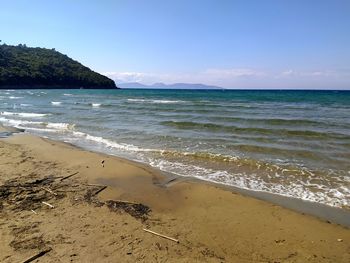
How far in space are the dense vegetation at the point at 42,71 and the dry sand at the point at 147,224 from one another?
371 feet

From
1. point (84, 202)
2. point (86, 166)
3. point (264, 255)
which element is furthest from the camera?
point (86, 166)

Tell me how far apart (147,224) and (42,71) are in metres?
134

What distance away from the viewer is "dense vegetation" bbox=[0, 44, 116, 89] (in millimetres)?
114188

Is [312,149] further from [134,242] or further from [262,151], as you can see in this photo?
[134,242]

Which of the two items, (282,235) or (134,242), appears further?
(282,235)

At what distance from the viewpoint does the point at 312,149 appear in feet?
44.4

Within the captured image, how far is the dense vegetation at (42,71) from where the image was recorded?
114188mm

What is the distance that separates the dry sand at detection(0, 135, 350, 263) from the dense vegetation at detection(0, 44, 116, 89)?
113 meters

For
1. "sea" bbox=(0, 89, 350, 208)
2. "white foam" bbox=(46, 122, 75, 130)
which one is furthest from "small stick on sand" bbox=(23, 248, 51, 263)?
"white foam" bbox=(46, 122, 75, 130)

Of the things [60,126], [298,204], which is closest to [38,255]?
[298,204]

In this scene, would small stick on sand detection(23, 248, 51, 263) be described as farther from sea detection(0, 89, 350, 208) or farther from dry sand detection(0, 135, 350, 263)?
sea detection(0, 89, 350, 208)

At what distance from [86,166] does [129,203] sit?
149 inches

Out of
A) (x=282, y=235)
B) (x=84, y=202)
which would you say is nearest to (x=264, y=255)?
(x=282, y=235)

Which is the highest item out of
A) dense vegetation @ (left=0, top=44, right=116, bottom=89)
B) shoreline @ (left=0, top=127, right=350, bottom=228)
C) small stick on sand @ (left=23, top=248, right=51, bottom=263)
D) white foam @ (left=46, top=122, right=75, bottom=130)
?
dense vegetation @ (left=0, top=44, right=116, bottom=89)
